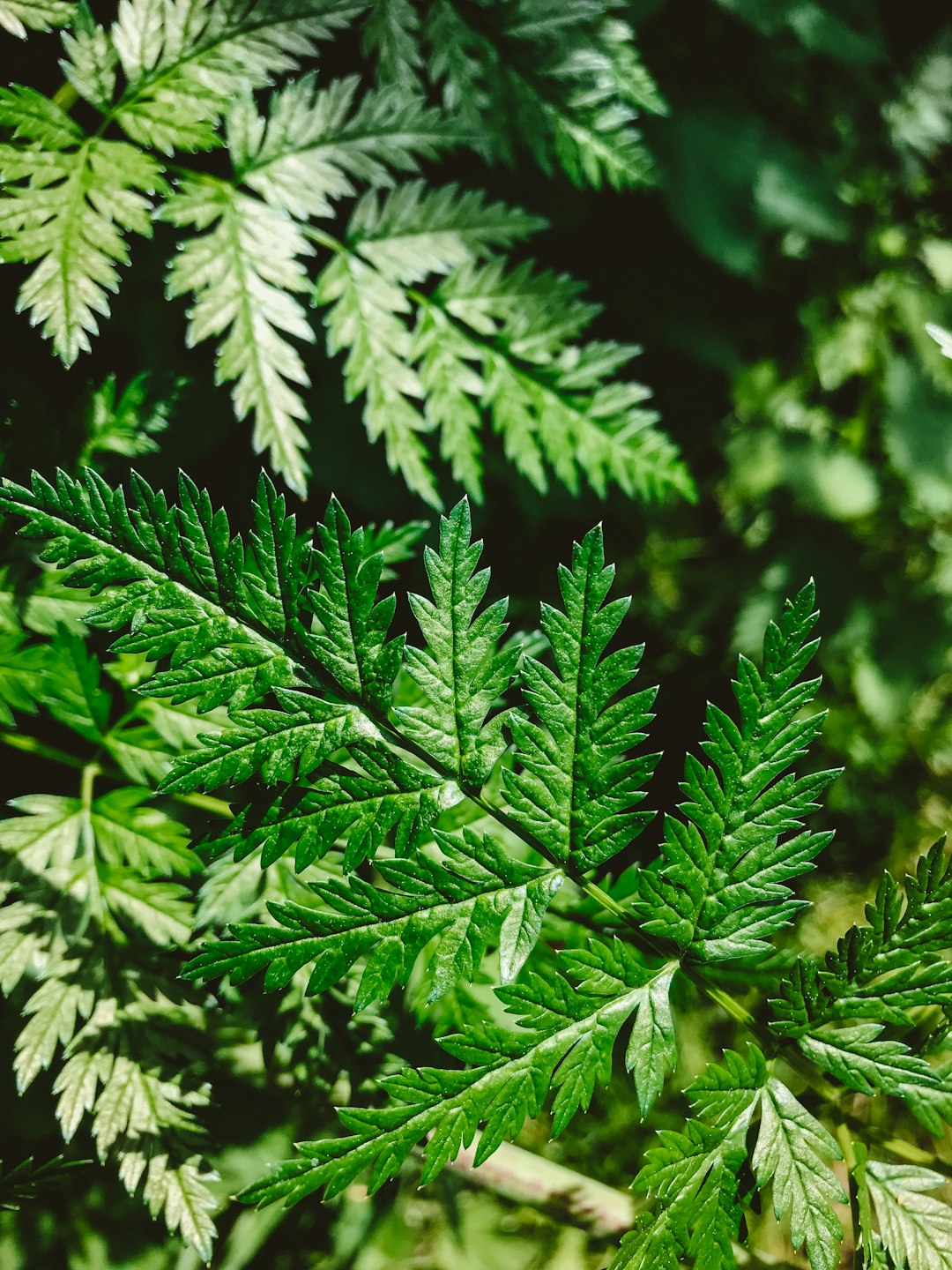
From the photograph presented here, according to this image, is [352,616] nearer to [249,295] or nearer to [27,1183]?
[249,295]

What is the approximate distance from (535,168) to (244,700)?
5.45ft

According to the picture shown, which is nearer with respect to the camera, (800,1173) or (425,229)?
(800,1173)

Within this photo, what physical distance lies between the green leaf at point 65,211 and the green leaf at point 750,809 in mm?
972

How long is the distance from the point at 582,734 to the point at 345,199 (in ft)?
4.58

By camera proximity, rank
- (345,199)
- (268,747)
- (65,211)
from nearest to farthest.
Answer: (268,747) < (65,211) < (345,199)

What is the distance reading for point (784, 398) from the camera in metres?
2.66

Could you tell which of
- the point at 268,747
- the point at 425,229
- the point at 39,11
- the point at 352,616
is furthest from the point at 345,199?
the point at 268,747

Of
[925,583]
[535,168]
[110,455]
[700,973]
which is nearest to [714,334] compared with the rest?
[535,168]

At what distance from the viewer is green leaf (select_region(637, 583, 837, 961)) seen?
3.20 feet

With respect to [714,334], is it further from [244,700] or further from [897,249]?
[244,700]

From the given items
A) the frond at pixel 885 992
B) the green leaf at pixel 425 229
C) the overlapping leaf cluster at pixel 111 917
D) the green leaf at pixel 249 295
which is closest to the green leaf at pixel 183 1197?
the overlapping leaf cluster at pixel 111 917

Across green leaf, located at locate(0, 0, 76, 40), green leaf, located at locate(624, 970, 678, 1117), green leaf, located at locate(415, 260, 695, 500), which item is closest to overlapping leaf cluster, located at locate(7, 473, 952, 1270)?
green leaf, located at locate(624, 970, 678, 1117)

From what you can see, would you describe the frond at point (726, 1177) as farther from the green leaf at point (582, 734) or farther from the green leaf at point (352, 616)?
the green leaf at point (352, 616)

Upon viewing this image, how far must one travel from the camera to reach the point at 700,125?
7.46ft
